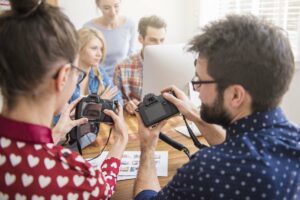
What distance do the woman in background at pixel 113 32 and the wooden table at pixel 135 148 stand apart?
112 cm

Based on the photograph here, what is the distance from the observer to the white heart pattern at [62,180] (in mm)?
749

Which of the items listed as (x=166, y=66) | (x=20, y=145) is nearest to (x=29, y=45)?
(x=20, y=145)

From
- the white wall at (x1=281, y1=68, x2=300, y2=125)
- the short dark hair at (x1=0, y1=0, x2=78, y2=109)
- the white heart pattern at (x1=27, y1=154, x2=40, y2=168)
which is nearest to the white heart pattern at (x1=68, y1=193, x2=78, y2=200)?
the white heart pattern at (x1=27, y1=154, x2=40, y2=168)

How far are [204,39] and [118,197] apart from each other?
577mm

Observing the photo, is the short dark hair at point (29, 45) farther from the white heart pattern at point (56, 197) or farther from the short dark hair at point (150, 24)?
the short dark hair at point (150, 24)

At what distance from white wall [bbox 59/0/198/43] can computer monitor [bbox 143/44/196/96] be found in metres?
1.86

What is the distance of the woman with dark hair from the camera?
0.72 meters

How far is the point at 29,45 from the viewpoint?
713 mm

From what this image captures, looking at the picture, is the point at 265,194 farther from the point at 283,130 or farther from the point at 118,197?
the point at 118,197

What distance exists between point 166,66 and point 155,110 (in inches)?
16.8

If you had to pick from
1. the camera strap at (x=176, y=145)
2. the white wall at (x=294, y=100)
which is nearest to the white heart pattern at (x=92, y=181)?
the camera strap at (x=176, y=145)

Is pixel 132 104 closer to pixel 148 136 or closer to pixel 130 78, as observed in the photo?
pixel 148 136

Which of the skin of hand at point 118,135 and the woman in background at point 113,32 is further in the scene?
the woman in background at point 113,32

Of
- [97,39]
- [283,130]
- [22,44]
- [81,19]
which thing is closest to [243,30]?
[283,130]
